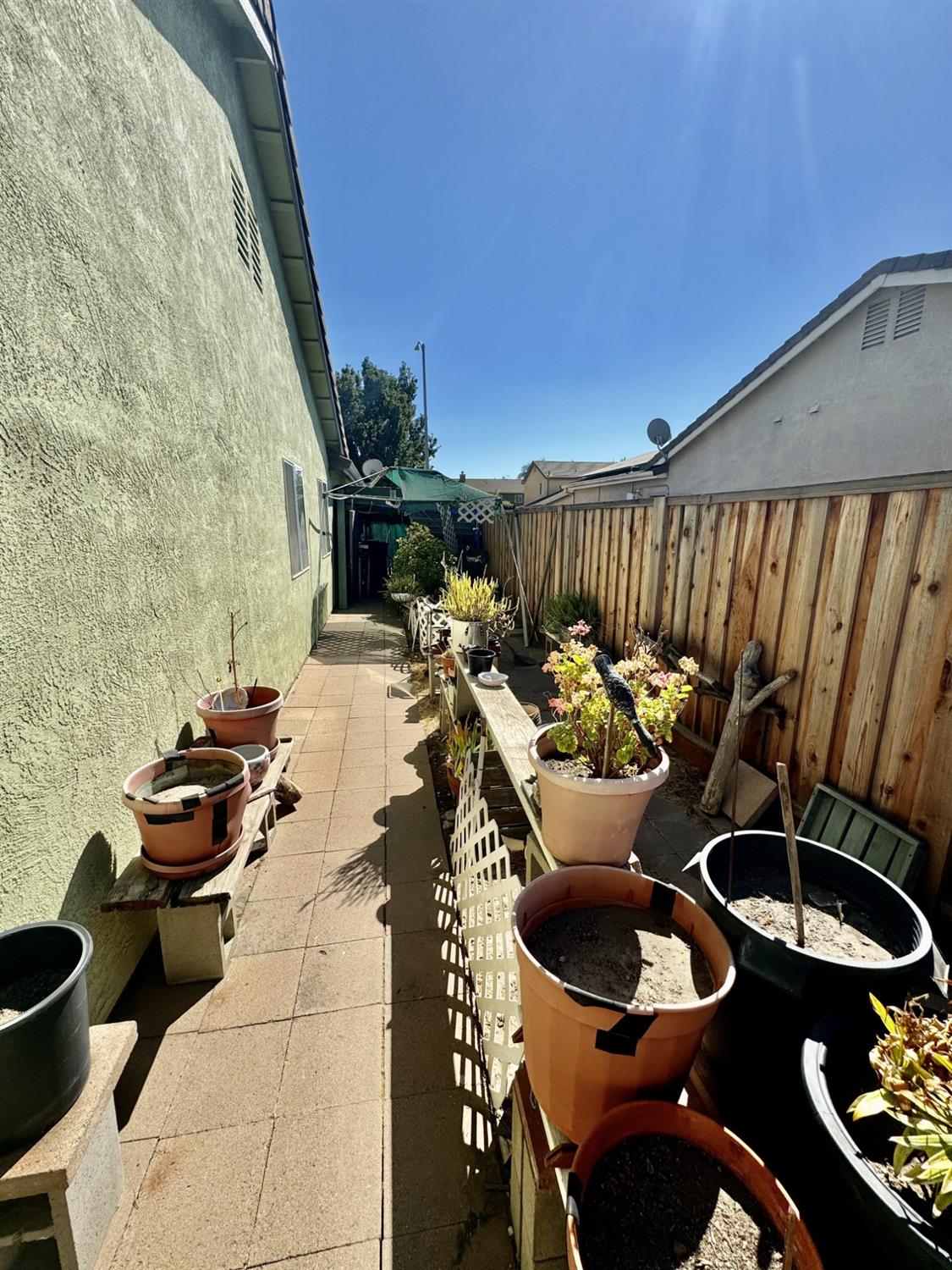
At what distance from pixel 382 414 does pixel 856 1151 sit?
2879 centimetres

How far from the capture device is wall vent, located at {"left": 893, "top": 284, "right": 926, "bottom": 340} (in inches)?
231

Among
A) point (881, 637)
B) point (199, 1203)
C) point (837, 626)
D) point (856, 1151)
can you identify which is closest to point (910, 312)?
point (837, 626)

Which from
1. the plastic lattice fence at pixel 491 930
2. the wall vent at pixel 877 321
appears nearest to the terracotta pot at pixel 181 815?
the plastic lattice fence at pixel 491 930

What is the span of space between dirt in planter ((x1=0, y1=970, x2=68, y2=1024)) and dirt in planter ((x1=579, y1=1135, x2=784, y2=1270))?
1.45 m

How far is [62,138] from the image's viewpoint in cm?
180

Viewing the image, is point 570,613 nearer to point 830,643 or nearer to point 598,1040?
point 830,643

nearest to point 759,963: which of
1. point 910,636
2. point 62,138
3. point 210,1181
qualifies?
point 210,1181

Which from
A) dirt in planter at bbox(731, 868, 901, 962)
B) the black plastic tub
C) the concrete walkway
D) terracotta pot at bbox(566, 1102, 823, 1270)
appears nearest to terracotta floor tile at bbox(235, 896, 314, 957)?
the concrete walkway

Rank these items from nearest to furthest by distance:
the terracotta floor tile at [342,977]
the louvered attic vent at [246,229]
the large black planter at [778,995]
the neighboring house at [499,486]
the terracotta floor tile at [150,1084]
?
the large black planter at [778,995]
the terracotta floor tile at [150,1084]
the terracotta floor tile at [342,977]
the louvered attic vent at [246,229]
the neighboring house at [499,486]

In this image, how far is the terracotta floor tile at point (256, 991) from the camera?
203cm

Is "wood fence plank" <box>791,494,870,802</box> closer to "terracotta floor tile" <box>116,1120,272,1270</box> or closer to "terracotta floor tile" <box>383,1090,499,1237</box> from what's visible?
"terracotta floor tile" <box>383,1090,499,1237</box>

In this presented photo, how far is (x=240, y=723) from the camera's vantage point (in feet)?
→ 9.70

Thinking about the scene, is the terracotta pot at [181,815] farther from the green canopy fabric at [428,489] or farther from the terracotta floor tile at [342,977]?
the green canopy fabric at [428,489]

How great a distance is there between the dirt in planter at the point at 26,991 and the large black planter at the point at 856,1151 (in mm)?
1830
